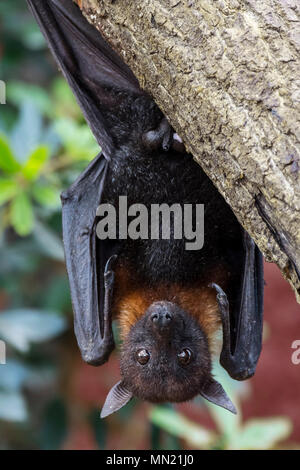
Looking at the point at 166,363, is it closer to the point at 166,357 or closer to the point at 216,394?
the point at 166,357

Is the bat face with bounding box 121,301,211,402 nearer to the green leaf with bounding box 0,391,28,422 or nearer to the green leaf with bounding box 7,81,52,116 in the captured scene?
the green leaf with bounding box 0,391,28,422

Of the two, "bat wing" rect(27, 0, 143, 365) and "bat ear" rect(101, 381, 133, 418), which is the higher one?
"bat wing" rect(27, 0, 143, 365)

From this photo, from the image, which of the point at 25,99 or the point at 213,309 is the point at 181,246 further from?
the point at 25,99

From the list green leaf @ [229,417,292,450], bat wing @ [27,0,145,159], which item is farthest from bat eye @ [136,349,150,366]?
green leaf @ [229,417,292,450]

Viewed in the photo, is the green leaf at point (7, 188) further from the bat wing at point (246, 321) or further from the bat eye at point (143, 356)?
the bat wing at point (246, 321)

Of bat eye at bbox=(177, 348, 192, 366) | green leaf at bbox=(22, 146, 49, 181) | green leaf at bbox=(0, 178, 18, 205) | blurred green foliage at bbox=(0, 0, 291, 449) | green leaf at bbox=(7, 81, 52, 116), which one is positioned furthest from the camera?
green leaf at bbox=(7, 81, 52, 116)

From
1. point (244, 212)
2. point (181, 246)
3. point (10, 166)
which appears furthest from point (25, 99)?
point (244, 212)
